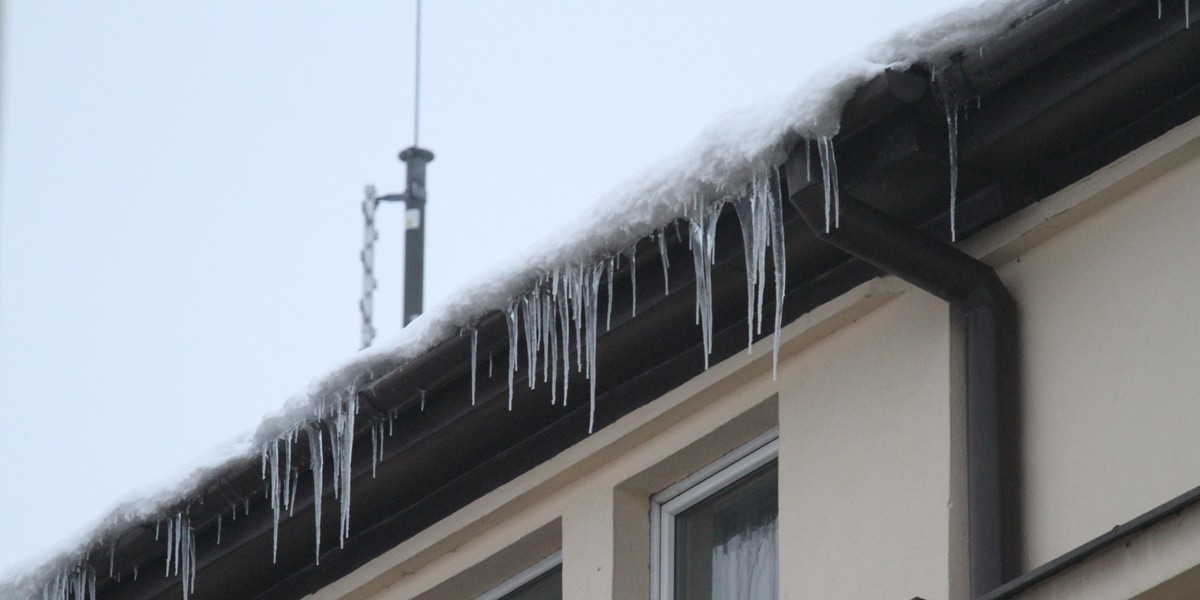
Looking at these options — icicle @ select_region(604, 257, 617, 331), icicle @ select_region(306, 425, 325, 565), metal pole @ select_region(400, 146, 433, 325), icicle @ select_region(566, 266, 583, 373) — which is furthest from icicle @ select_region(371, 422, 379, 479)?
metal pole @ select_region(400, 146, 433, 325)

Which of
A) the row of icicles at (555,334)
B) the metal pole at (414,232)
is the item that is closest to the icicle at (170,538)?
the row of icicles at (555,334)

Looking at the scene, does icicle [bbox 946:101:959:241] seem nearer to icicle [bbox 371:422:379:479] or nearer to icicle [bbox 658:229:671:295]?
icicle [bbox 658:229:671:295]

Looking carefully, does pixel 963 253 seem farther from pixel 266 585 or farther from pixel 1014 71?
pixel 266 585

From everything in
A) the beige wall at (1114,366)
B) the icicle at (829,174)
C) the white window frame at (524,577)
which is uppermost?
the icicle at (829,174)

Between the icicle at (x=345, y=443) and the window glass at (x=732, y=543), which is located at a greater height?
the icicle at (x=345, y=443)

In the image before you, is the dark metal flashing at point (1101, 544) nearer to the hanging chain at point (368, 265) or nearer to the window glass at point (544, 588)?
the window glass at point (544, 588)

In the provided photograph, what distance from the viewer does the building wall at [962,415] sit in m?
3.34

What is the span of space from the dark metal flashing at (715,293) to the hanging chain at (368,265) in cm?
932

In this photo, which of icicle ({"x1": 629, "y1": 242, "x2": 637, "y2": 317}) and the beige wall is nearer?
the beige wall

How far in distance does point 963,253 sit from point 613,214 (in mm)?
818

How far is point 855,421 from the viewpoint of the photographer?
13.0 ft

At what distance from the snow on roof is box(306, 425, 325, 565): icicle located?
2 centimetres

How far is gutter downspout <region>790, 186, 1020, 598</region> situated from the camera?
350 centimetres

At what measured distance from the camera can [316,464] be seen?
491 centimetres
